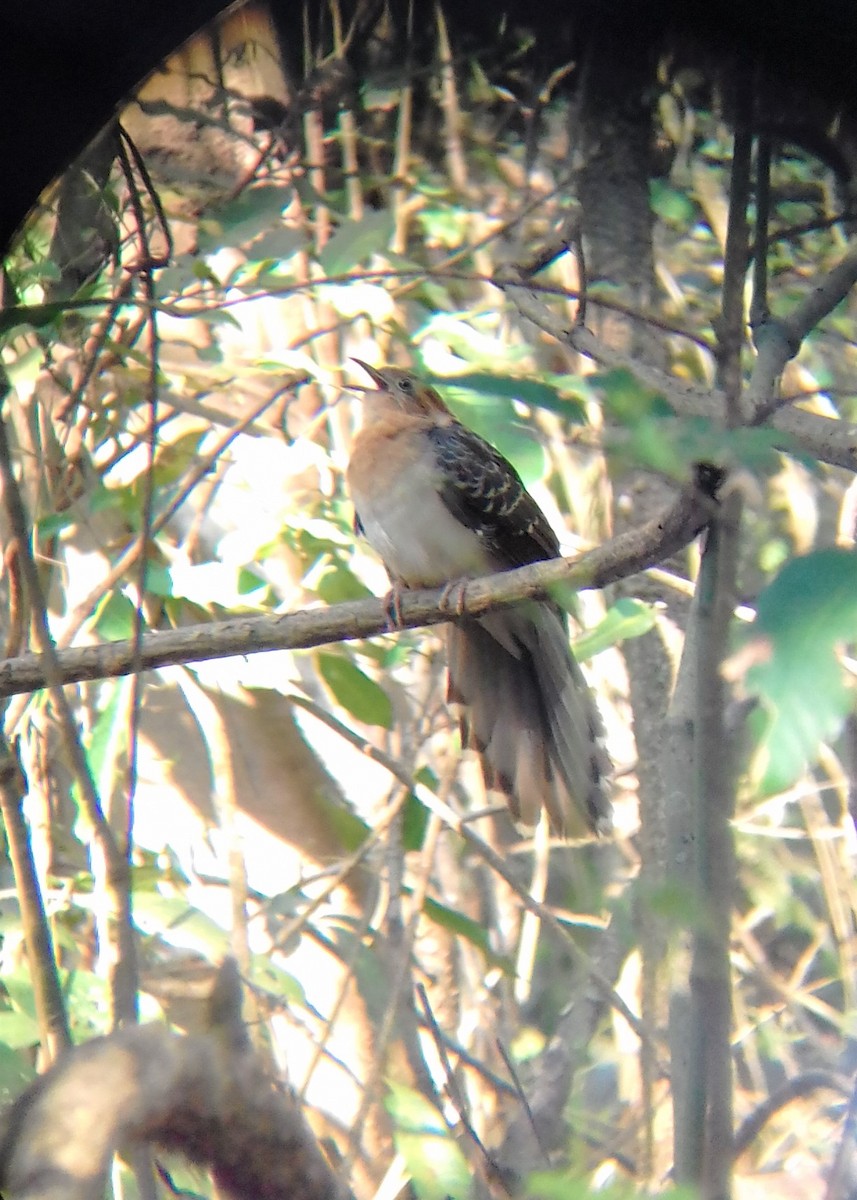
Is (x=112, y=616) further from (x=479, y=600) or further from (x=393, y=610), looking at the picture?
(x=479, y=600)

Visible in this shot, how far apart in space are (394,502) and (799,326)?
4.11 feet

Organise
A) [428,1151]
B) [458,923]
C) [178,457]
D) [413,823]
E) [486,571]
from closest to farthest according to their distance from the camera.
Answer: [428,1151] < [458,923] < [413,823] < [178,457] < [486,571]

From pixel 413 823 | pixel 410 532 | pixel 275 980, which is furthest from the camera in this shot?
pixel 410 532

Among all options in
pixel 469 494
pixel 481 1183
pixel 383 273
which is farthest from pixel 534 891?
pixel 469 494

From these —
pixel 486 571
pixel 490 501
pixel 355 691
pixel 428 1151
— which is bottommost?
pixel 428 1151

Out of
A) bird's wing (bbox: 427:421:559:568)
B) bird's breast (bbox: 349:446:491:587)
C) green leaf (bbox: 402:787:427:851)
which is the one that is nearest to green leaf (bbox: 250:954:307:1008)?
green leaf (bbox: 402:787:427:851)

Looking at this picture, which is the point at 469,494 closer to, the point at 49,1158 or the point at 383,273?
the point at 383,273

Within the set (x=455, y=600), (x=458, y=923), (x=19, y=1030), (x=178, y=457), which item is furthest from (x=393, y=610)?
(x=19, y=1030)

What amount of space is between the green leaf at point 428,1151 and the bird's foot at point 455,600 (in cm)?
90

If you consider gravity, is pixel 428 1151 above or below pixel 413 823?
below

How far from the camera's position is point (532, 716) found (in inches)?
72.2

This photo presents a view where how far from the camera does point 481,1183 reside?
854mm

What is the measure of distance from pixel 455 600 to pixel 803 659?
122 cm

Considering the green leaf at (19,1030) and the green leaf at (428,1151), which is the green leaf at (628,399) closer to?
the green leaf at (428,1151)
